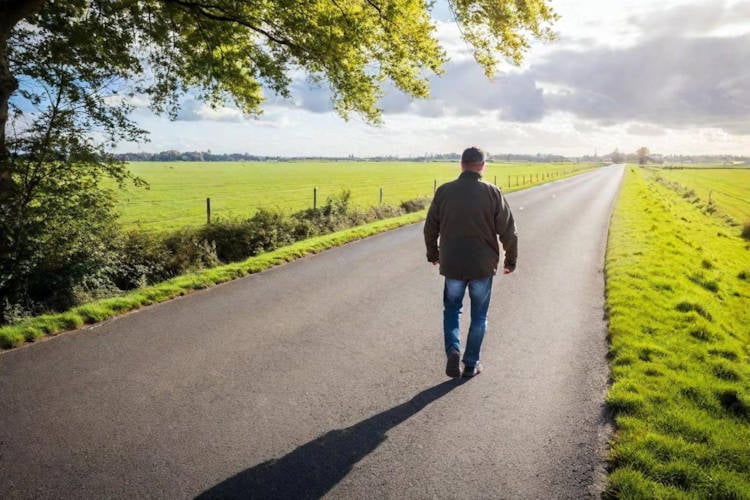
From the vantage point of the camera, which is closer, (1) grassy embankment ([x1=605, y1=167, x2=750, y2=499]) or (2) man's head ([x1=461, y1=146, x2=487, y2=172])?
(1) grassy embankment ([x1=605, y1=167, x2=750, y2=499])

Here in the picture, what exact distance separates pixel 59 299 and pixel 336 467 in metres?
5.99

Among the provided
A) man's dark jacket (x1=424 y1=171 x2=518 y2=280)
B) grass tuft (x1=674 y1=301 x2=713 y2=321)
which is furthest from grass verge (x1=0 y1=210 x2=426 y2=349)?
grass tuft (x1=674 y1=301 x2=713 y2=321)

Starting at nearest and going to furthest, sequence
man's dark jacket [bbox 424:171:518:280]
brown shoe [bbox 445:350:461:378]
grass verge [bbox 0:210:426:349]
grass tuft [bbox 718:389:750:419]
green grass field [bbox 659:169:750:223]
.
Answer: grass tuft [bbox 718:389:750:419] → man's dark jacket [bbox 424:171:518:280] → brown shoe [bbox 445:350:461:378] → grass verge [bbox 0:210:426:349] → green grass field [bbox 659:169:750:223]

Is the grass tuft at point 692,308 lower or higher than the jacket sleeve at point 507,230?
lower

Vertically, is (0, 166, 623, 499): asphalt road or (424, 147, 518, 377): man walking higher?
(424, 147, 518, 377): man walking

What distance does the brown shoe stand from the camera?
4852mm

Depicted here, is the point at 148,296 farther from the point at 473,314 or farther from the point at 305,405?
the point at 473,314

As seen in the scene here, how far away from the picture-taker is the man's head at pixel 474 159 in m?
4.77

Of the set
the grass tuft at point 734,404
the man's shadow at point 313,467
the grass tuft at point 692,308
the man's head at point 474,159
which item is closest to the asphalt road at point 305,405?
the man's shadow at point 313,467

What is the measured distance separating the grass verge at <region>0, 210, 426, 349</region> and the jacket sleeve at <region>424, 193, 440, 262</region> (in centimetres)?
489

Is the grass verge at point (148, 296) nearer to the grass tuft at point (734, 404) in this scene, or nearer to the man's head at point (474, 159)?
the man's head at point (474, 159)

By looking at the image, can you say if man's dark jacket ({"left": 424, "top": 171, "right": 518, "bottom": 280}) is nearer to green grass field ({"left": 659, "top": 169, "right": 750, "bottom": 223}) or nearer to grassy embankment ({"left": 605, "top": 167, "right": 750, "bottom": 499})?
grassy embankment ({"left": 605, "top": 167, "right": 750, "bottom": 499})

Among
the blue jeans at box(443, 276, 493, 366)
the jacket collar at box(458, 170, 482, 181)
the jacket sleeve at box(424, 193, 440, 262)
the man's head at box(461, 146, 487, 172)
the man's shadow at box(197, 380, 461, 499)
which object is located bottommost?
the man's shadow at box(197, 380, 461, 499)

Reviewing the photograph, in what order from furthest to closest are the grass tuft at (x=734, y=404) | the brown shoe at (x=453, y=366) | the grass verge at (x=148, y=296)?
the grass verge at (x=148, y=296), the brown shoe at (x=453, y=366), the grass tuft at (x=734, y=404)
